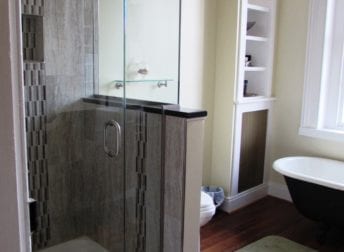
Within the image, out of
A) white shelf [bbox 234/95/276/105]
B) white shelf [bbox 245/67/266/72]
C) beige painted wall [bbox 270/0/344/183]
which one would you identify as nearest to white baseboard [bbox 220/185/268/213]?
beige painted wall [bbox 270/0/344/183]

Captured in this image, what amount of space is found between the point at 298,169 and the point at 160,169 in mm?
1758

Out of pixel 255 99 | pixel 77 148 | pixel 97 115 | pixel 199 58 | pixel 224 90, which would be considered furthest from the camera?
pixel 255 99

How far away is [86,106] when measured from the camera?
2393 mm

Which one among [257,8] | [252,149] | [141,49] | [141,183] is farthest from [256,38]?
[141,183]

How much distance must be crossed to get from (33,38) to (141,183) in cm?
111

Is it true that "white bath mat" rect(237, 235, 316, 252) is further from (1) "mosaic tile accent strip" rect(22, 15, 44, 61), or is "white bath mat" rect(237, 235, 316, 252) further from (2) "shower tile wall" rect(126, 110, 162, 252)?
(1) "mosaic tile accent strip" rect(22, 15, 44, 61)

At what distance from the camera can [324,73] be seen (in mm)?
3229

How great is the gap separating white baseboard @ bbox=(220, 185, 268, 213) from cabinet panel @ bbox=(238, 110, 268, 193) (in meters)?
0.05

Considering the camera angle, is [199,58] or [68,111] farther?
[199,58]

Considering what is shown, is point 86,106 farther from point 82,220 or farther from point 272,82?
point 272,82

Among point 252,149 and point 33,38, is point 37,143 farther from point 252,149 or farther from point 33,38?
point 252,149

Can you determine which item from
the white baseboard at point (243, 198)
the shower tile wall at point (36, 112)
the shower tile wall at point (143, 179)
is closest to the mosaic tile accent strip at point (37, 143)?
the shower tile wall at point (36, 112)

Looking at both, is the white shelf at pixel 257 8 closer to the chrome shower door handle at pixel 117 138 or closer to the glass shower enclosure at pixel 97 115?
the glass shower enclosure at pixel 97 115

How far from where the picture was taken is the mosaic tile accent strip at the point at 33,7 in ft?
6.75
